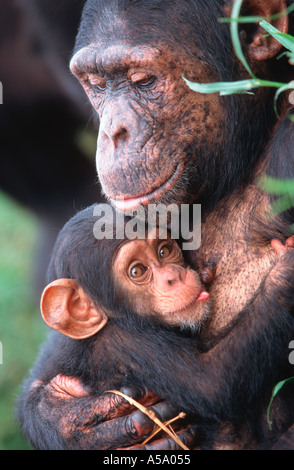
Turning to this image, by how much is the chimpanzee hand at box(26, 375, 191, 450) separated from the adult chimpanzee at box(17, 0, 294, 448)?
0.05ft

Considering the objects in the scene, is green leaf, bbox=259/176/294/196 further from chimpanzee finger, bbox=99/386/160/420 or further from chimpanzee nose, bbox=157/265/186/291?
chimpanzee finger, bbox=99/386/160/420

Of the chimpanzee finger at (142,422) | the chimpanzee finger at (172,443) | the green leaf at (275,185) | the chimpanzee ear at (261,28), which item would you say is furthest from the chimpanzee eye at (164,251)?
Answer: the chimpanzee ear at (261,28)

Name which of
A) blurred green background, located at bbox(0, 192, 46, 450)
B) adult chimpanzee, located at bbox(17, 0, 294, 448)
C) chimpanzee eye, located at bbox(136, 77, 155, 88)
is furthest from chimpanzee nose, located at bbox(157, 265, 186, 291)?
blurred green background, located at bbox(0, 192, 46, 450)

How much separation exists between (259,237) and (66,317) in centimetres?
106

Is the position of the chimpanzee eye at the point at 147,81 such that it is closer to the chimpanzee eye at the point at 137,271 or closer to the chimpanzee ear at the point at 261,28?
the chimpanzee ear at the point at 261,28

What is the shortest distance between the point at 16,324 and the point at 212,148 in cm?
339

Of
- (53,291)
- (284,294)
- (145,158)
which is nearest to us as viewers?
(284,294)

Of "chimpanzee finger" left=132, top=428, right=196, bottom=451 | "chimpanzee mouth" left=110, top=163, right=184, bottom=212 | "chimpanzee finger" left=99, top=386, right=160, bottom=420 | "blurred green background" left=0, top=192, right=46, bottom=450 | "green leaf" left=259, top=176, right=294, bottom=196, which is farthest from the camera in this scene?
"blurred green background" left=0, top=192, right=46, bottom=450

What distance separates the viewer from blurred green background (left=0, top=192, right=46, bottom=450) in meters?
4.73

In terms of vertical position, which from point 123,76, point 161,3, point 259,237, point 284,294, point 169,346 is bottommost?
point 169,346

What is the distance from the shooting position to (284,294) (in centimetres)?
275

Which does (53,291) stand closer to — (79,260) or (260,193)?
(79,260)

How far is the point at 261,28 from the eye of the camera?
2988 millimetres
